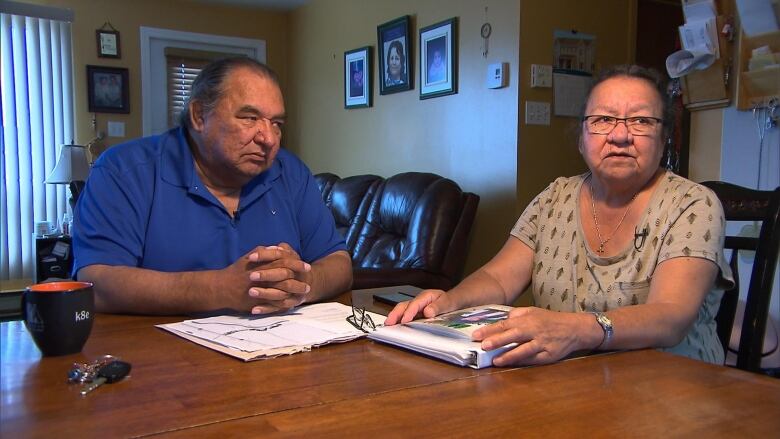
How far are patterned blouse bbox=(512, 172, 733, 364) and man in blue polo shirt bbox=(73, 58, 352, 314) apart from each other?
1.54ft

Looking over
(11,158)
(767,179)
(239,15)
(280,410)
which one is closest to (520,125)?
(767,179)

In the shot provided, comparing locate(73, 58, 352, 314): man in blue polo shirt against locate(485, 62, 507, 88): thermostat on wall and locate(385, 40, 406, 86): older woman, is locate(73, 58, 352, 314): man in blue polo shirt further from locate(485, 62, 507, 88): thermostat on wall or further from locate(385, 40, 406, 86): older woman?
locate(385, 40, 406, 86): older woman

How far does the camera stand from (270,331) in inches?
42.0

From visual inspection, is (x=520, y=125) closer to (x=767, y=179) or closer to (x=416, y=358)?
(x=767, y=179)

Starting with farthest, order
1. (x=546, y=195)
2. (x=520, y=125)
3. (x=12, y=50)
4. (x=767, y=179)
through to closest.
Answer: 1. (x=12, y=50)
2. (x=520, y=125)
3. (x=767, y=179)
4. (x=546, y=195)

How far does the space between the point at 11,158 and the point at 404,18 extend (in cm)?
300

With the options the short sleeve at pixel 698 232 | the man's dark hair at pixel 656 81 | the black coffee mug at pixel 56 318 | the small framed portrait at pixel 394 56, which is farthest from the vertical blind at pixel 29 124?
the short sleeve at pixel 698 232

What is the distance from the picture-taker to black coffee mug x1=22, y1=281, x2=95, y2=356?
0.91m

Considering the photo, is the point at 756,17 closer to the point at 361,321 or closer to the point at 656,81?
the point at 656,81

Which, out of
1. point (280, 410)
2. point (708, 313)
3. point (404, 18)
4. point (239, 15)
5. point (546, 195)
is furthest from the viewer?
point (239, 15)

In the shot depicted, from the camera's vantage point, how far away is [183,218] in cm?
145

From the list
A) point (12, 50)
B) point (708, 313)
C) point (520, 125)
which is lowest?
point (708, 313)

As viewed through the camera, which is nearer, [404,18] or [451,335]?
[451,335]

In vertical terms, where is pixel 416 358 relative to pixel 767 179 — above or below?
below
